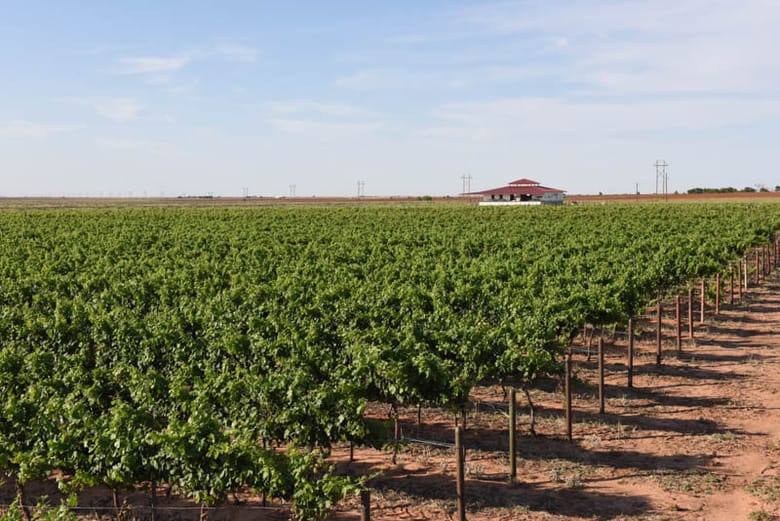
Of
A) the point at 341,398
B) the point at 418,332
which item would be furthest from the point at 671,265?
the point at 341,398

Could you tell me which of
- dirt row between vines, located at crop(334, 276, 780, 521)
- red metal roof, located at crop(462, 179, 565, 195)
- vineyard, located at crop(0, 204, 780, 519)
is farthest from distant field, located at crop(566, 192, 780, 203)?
dirt row between vines, located at crop(334, 276, 780, 521)

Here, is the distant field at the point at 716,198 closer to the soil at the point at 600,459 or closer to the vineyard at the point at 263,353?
the vineyard at the point at 263,353

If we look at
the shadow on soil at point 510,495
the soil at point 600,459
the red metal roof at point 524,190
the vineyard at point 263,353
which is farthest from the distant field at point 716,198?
the shadow on soil at point 510,495

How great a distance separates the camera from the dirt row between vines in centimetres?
1076

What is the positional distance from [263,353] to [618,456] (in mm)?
6884

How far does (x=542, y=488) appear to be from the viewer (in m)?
11.4

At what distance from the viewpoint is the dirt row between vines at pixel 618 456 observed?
10758 mm

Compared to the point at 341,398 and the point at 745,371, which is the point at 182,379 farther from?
the point at 745,371

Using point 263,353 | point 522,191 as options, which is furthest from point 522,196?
point 263,353

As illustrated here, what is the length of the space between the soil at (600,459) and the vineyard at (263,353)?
703 mm

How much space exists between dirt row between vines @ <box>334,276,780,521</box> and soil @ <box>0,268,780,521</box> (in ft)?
0.08

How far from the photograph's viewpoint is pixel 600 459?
12.6 metres

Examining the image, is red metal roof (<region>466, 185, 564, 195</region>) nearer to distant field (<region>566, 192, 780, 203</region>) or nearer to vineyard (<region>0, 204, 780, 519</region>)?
distant field (<region>566, 192, 780, 203</region>)

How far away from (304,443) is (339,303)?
7588 mm
